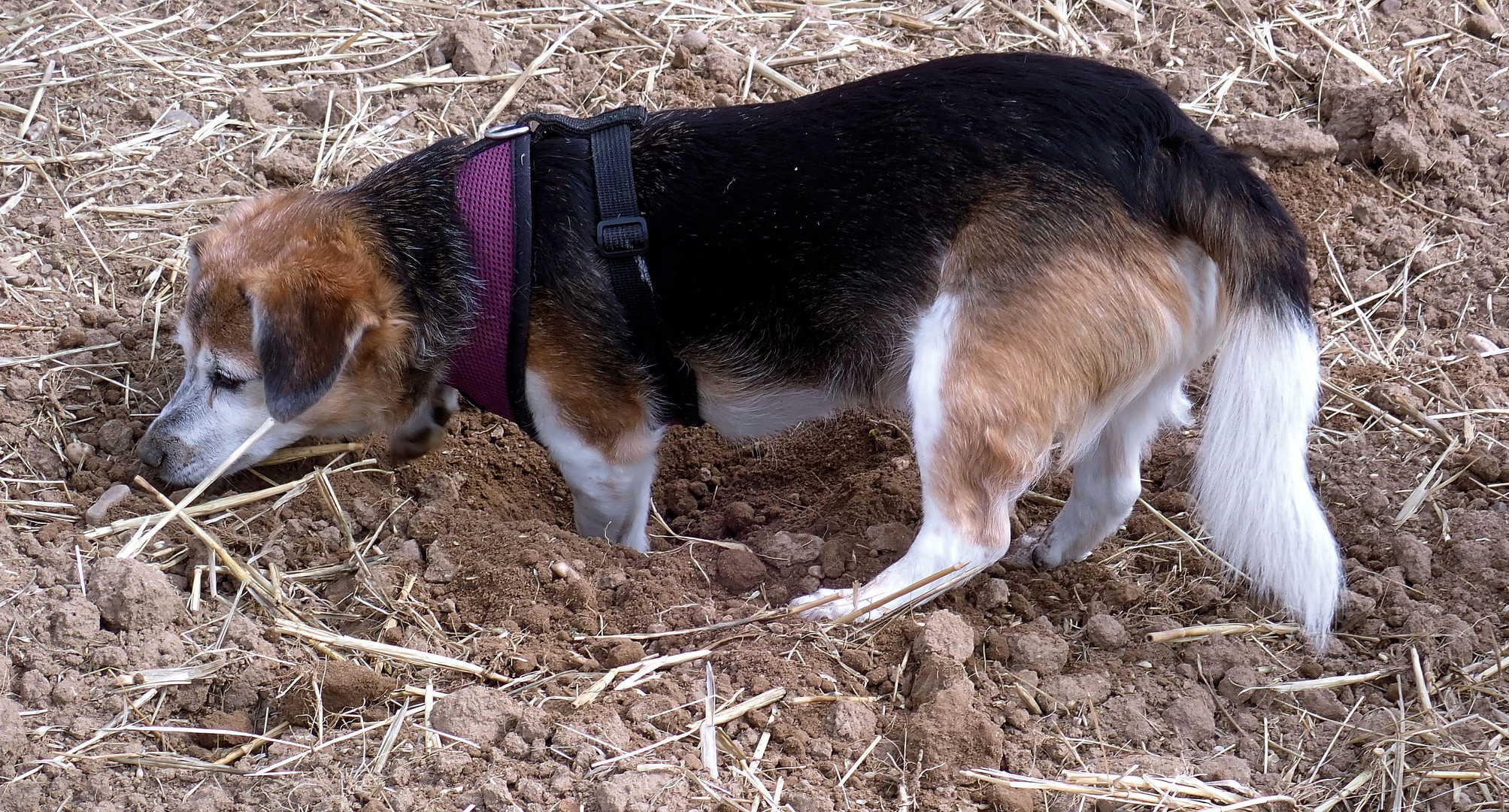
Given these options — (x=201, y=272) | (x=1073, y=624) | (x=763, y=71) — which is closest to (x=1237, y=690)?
(x=1073, y=624)

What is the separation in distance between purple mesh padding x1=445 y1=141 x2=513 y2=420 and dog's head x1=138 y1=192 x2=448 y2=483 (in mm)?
204

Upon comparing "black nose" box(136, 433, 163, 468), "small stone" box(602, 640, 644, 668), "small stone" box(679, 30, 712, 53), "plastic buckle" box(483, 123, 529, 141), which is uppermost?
"plastic buckle" box(483, 123, 529, 141)

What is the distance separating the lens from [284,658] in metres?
2.74

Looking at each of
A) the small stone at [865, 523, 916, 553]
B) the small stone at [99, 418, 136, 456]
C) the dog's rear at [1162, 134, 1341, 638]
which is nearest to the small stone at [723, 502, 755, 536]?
the small stone at [865, 523, 916, 553]

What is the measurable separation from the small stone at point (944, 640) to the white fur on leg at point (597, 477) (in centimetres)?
104

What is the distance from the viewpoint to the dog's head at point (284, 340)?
3.04 meters

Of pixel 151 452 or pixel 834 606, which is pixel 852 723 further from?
pixel 151 452

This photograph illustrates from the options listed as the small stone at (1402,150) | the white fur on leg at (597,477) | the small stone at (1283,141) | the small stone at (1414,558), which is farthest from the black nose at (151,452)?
the small stone at (1402,150)

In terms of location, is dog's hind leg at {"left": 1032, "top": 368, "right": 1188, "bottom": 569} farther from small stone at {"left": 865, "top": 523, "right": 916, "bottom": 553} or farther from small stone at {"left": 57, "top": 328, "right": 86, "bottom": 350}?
small stone at {"left": 57, "top": 328, "right": 86, "bottom": 350}

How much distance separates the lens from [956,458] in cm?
294

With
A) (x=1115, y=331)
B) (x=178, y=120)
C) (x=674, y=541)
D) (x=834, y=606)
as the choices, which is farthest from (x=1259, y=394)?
(x=178, y=120)

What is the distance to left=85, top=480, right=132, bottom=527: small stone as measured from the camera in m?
3.13

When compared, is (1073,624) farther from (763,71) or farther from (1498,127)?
(1498,127)

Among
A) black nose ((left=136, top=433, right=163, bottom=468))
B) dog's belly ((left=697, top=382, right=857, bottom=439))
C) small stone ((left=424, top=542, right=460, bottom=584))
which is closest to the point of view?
small stone ((left=424, top=542, right=460, bottom=584))
